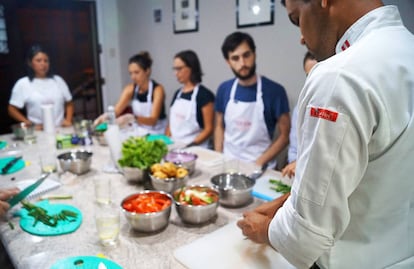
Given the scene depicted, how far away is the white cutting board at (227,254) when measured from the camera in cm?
93

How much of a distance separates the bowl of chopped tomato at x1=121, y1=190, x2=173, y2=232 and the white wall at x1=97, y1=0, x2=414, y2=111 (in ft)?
4.71

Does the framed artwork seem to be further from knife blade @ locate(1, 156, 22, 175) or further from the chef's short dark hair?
knife blade @ locate(1, 156, 22, 175)

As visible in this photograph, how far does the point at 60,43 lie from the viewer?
13.5ft

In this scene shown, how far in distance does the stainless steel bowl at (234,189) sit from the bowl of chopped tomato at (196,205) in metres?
0.05

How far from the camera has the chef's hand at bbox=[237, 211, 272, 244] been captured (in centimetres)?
95

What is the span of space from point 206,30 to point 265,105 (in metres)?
1.17

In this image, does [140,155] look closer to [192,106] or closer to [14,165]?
[14,165]

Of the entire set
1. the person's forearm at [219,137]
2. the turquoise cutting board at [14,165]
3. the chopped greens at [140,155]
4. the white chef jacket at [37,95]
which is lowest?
the person's forearm at [219,137]

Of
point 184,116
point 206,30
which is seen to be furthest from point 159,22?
Answer: point 184,116

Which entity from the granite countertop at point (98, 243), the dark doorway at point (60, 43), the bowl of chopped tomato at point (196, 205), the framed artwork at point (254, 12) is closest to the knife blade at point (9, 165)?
the granite countertop at point (98, 243)

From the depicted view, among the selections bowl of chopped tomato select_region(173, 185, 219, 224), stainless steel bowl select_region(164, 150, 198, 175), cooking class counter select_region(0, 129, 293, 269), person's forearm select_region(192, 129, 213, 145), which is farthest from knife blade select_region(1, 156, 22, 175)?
person's forearm select_region(192, 129, 213, 145)

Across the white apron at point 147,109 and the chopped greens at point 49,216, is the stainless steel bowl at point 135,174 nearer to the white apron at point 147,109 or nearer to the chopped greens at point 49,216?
the chopped greens at point 49,216

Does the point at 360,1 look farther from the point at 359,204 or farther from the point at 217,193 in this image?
the point at 217,193

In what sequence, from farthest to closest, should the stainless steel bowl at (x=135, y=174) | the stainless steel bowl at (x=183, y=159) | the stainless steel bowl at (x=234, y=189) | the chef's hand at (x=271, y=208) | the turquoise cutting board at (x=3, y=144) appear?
1. the turquoise cutting board at (x=3, y=144)
2. the stainless steel bowl at (x=183, y=159)
3. the stainless steel bowl at (x=135, y=174)
4. the stainless steel bowl at (x=234, y=189)
5. the chef's hand at (x=271, y=208)
